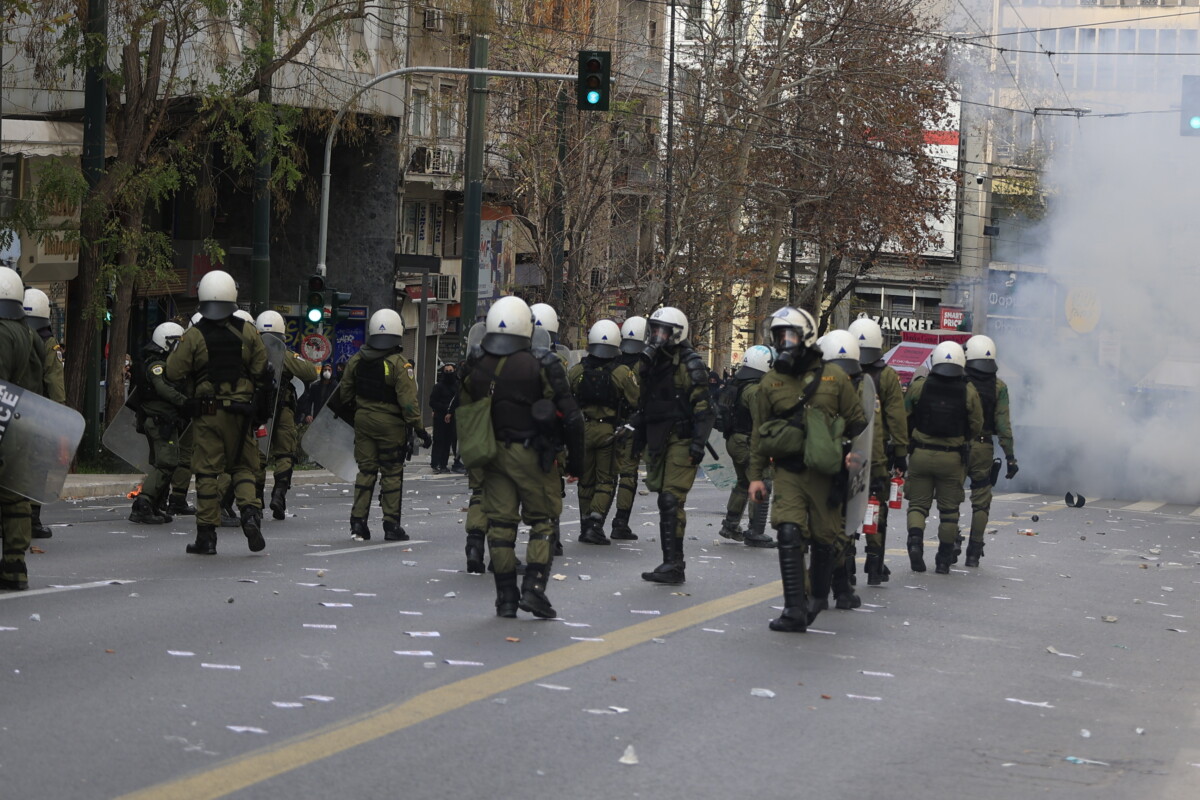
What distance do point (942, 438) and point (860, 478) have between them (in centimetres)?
332

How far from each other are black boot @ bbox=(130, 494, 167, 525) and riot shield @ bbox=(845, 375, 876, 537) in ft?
22.6

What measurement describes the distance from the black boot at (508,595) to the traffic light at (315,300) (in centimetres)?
1528

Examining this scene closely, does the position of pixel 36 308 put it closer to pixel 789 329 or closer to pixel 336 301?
pixel 789 329

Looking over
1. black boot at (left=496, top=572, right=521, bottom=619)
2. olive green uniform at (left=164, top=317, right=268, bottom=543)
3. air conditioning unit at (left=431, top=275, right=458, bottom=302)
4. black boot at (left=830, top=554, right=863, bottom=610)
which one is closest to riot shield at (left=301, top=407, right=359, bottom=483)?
olive green uniform at (left=164, top=317, right=268, bottom=543)

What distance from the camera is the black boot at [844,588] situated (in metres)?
10.6

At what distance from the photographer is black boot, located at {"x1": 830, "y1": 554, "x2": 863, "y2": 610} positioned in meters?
10.6

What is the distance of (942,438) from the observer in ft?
43.0

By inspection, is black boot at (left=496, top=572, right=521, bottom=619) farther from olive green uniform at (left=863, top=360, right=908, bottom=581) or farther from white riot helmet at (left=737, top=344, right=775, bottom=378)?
white riot helmet at (left=737, top=344, right=775, bottom=378)

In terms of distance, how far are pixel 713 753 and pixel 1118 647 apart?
179 inches

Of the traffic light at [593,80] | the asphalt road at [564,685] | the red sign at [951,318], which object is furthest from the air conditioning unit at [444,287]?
the asphalt road at [564,685]

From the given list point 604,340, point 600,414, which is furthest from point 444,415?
point 604,340

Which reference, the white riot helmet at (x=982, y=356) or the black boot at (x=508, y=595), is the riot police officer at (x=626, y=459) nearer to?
the white riot helmet at (x=982, y=356)

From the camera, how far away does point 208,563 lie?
11438 millimetres

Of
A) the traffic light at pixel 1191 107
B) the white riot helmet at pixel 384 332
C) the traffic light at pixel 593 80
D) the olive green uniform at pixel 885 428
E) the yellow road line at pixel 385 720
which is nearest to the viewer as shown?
the yellow road line at pixel 385 720
